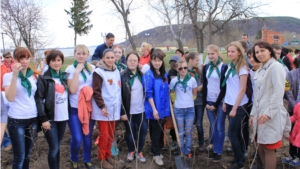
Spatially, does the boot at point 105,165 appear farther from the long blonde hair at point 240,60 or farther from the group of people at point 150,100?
the long blonde hair at point 240,60

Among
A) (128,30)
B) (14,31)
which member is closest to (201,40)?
(128,30)

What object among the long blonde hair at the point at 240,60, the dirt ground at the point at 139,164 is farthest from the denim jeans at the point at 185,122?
the long blonde hair at the point at 240,60

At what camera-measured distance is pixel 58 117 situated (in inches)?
123

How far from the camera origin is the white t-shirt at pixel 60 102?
3133mm

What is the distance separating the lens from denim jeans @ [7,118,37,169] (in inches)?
112

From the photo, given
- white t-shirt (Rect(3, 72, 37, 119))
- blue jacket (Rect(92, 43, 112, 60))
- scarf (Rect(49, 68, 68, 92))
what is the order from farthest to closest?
blue jacket (Rect(92, 43, 112, 60)) → scarf (Rect(49, 68, 68, 92)) → white t-shirt (Rect(3, 72, 37, 119))

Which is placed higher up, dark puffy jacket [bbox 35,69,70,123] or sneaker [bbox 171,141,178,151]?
dark puffy jacket [bbox 35,69,70,123]

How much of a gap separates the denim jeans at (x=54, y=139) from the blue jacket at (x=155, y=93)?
4.18ft

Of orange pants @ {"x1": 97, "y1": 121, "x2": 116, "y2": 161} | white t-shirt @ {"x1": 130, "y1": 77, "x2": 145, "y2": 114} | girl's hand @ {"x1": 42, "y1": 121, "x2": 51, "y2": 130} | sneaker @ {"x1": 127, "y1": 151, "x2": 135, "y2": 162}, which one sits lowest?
sneaker @ {"x1": 127, "y1": 151, "x2": 135, "y2": 162}

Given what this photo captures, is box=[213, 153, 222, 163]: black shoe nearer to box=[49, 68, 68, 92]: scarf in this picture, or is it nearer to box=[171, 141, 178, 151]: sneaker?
box=[171, 141, 178, 151]: sneaker

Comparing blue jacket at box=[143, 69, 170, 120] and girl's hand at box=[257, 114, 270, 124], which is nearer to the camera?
girl's hand at box=[257, 114, 270, 124]

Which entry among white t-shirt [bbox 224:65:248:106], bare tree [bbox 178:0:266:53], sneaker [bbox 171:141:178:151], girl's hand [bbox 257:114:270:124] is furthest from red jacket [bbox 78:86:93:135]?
bare tree [bbox 178:0:266:53]

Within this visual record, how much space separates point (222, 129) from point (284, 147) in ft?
5.12

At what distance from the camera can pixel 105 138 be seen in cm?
361
